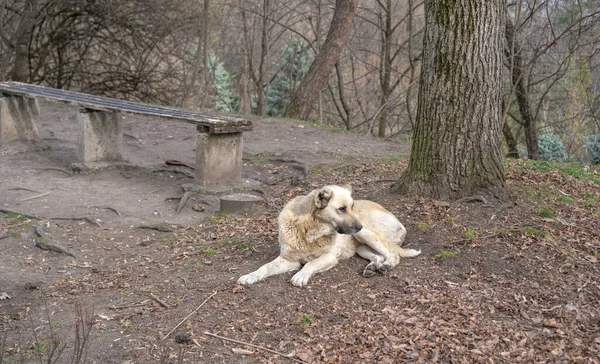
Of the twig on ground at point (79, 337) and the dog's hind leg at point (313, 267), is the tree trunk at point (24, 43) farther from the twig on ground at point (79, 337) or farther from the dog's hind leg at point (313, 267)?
the dog's hind leg at point (313, 267)

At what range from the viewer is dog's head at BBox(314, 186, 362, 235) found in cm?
557

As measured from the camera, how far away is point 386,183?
26.9 feet

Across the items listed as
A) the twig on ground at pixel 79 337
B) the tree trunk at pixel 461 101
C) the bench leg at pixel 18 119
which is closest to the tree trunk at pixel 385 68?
the bench leg at pixel 18 119

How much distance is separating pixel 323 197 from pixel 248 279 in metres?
0.97

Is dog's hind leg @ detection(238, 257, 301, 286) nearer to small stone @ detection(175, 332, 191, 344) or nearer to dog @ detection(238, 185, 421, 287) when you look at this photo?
dog @ detection(238, 185, 421, 287)

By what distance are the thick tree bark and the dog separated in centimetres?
960

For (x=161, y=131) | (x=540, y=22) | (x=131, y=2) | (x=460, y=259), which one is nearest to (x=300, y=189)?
(x=460, y=259)

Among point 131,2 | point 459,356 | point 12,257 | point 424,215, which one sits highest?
point 131,2

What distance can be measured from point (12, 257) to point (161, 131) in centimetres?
609

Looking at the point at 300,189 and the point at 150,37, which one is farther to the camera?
the point at 150,37

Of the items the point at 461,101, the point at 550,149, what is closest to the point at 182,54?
the point at 550,149

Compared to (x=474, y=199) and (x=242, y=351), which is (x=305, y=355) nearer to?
(x=242, y=351)

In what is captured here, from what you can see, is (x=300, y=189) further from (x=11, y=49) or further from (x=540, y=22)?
(x=540, y=22)

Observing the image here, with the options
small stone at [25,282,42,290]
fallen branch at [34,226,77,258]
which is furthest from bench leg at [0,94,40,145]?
small stone at [25,282,42,290]
